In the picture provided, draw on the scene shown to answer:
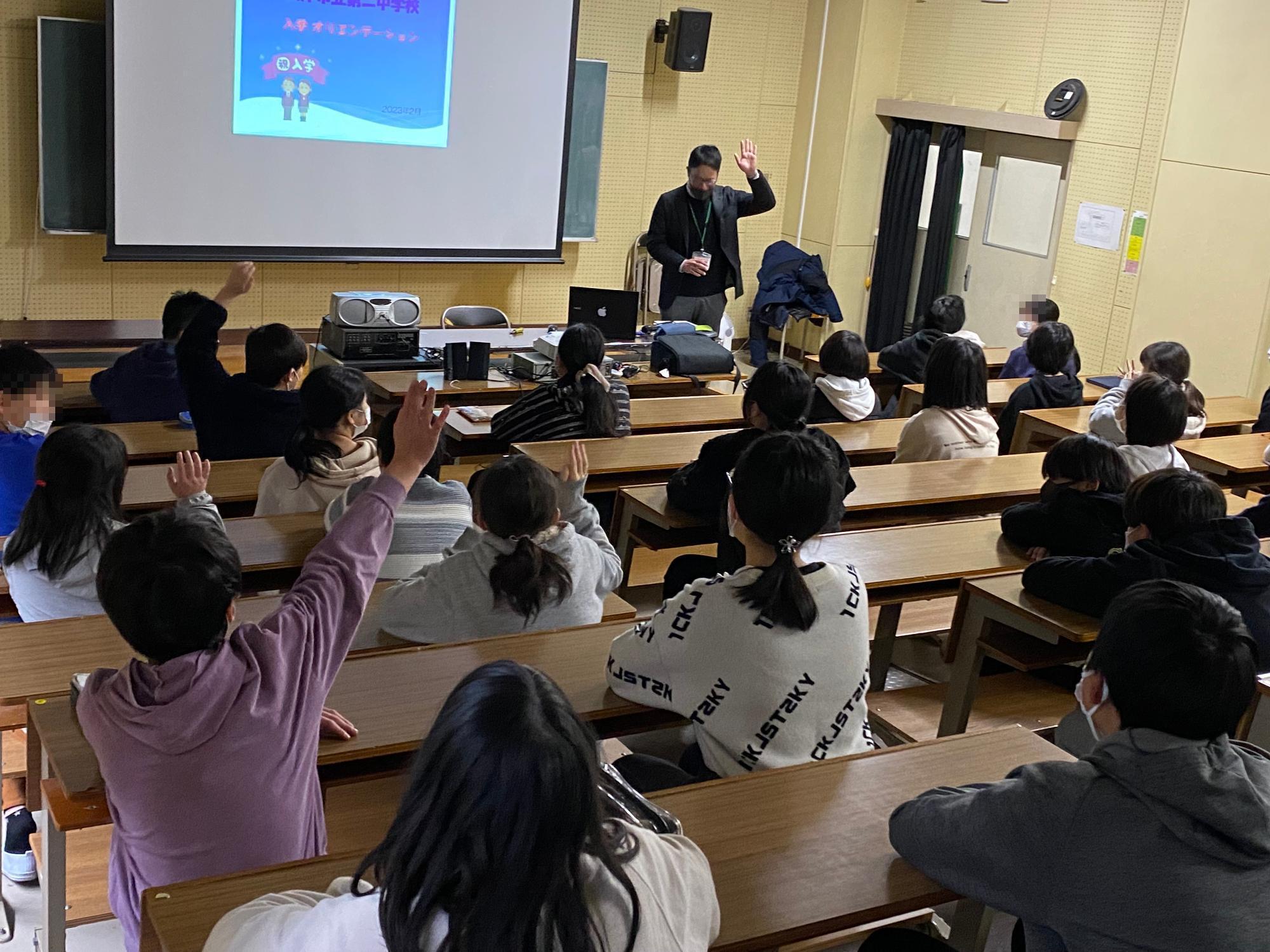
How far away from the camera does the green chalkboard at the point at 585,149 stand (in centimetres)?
804

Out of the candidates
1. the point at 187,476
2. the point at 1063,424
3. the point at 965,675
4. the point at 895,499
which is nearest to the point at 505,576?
the point at 187,476

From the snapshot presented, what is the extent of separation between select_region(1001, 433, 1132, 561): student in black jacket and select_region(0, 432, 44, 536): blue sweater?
2.72 metres

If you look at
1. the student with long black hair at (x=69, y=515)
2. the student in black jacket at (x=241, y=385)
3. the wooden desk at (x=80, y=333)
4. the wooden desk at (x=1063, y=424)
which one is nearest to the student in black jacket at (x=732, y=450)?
the student in black jacket at (x=241, y=385)

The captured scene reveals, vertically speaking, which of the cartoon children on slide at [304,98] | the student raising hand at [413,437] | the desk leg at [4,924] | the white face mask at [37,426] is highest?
the cartoon children on slide at [304,98]

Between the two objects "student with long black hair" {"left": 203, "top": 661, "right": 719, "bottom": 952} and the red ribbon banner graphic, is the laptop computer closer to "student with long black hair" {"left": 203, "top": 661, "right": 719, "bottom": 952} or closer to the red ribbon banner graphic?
the red ribbon banner graphic

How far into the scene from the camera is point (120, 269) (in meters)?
7.11

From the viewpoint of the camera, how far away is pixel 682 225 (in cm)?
715

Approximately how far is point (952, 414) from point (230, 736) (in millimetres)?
3470

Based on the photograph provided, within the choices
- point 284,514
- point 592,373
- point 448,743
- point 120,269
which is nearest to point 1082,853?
point 448,743

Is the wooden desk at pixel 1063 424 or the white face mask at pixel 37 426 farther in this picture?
the wooden desk at pixel 1063 424

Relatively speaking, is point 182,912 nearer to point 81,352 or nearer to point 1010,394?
point 1010,394

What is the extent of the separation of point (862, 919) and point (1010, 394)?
15.4 feet

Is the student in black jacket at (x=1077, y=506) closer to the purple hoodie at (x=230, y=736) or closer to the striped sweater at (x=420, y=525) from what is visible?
the striped sweater at (x=420, y=525)

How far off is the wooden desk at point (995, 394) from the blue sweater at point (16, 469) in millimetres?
4130
